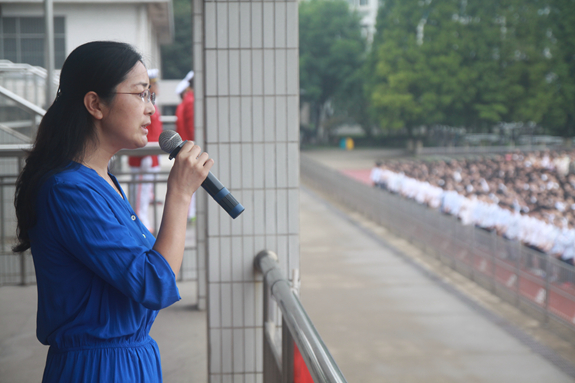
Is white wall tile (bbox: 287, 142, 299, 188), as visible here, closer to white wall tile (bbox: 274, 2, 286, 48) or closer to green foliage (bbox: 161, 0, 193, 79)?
white wall tile (bbox: 274, 2, 286, 48)

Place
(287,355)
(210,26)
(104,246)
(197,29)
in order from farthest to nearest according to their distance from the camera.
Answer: (197,29), (210,26), (287,355), (104,246)

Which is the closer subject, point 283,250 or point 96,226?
point 96,226

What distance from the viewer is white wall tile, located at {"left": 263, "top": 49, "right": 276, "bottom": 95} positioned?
3150 mm

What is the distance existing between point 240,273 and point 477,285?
9.09 meters

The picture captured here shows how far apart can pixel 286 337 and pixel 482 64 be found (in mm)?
45666

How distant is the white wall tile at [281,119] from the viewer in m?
3.17

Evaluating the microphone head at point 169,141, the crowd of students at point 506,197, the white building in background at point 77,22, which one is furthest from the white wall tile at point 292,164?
the white building in background at point 77,22

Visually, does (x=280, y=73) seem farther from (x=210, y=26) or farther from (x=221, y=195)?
(x=221, y=195)

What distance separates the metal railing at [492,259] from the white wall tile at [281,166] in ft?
21.1

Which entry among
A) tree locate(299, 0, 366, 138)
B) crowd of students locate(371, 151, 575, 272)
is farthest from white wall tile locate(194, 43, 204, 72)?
tree locate(299, 0, 366, 138)

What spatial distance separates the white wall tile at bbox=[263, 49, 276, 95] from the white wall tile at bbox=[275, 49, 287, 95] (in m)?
0.02

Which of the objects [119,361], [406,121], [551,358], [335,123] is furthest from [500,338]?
[335,123]

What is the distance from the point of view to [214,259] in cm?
317

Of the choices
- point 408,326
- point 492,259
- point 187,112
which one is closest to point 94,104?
point 187,112
